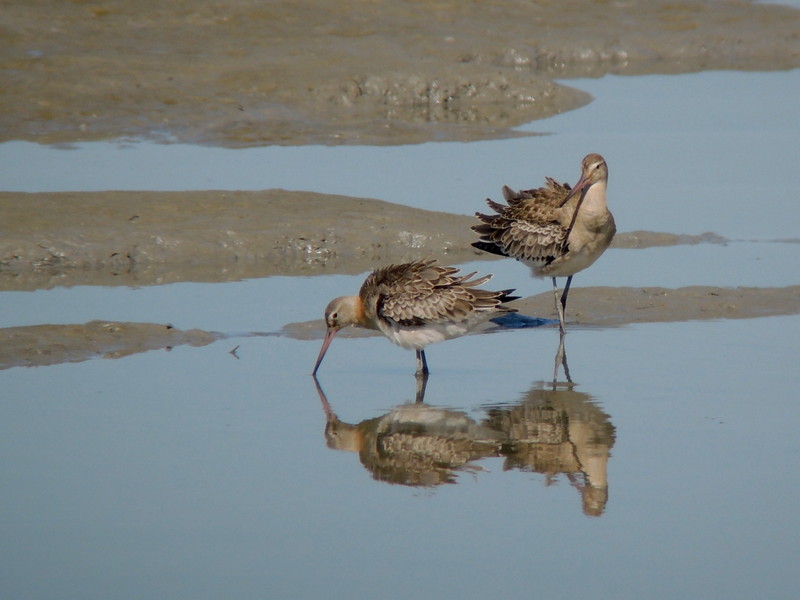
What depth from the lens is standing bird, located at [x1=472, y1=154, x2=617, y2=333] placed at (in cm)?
1158

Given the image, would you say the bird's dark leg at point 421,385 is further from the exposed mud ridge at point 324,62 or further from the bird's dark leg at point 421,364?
the exposed mud ridge at point 324,62

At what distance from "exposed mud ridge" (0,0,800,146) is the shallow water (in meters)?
3.99

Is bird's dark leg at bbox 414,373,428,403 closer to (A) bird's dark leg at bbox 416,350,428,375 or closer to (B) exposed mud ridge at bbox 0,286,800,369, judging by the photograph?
(A) bird's dark leg at bbox 416,350,428,375

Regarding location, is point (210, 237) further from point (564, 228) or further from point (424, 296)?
point (424, 296)

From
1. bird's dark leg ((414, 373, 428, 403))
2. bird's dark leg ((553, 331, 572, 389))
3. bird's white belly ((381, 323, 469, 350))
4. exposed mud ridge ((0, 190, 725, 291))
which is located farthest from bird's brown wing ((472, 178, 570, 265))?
bird's dark leg ((414, 373, 428, 403))

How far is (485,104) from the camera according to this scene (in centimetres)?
2048

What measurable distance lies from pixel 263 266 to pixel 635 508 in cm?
703

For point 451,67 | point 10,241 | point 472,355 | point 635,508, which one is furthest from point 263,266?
point 451,67

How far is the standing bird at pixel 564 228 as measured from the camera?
11.6 meters

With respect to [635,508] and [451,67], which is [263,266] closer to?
[635,508]

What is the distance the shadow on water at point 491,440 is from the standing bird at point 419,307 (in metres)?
0.72

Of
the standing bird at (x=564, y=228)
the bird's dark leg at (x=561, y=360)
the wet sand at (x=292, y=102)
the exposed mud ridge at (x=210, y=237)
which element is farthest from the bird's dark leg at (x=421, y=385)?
the exposed mud ridge at (x=210, y=237)

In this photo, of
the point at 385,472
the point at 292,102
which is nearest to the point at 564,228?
the point at 385,472

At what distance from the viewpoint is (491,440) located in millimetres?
8328
